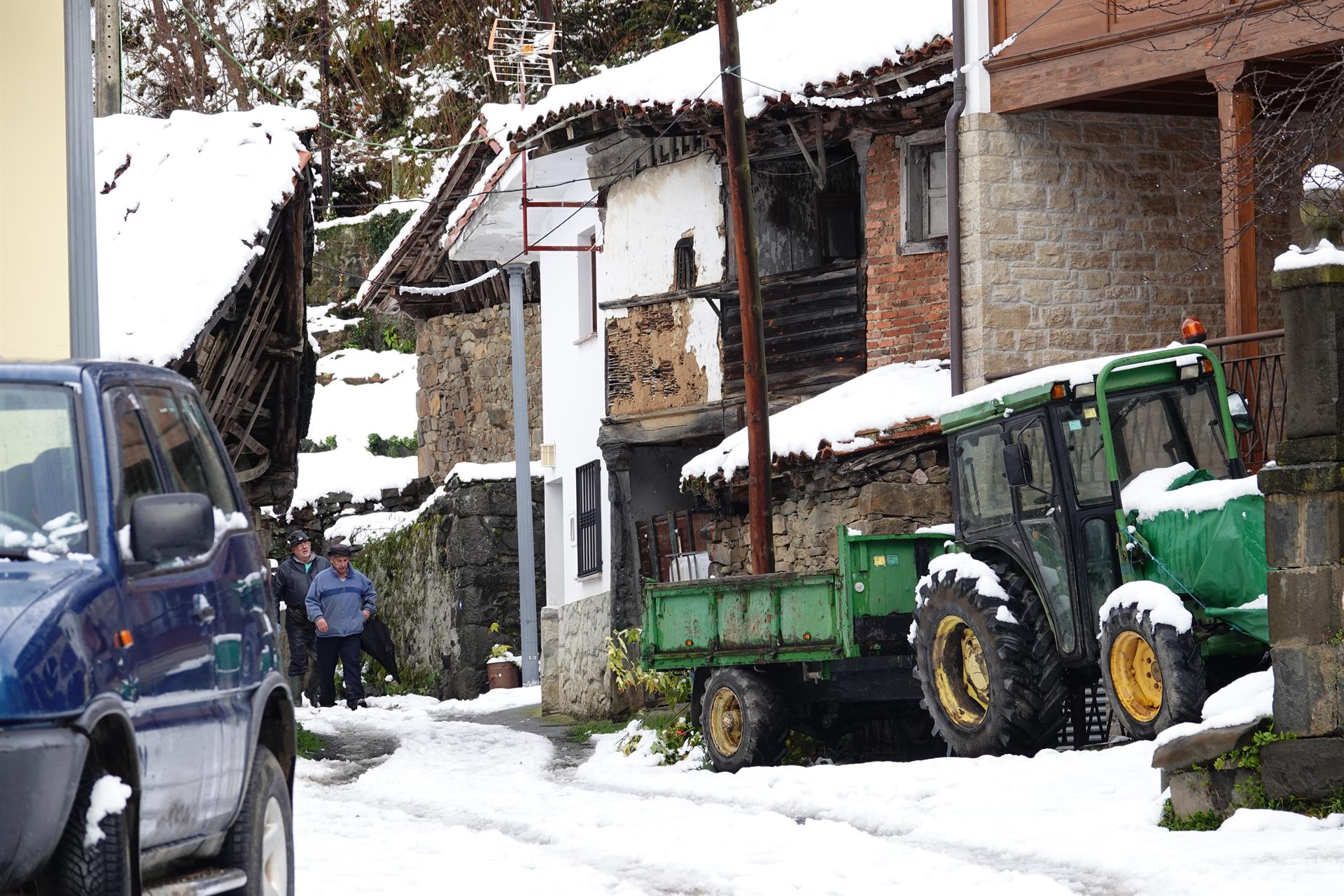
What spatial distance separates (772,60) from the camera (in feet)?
69.1

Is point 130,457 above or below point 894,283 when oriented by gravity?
below

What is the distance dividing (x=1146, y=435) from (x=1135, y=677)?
1.67 metres

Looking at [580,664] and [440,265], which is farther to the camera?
[440,265]

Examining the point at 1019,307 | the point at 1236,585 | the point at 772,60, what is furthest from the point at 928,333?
the point at 1236,585

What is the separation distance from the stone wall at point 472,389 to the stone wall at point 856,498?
13150 mm

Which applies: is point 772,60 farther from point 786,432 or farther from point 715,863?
point 715,863

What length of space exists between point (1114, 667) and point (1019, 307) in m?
8.03

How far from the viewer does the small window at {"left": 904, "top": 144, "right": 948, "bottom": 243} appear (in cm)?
2047

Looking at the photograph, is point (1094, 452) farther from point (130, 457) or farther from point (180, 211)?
point (180, 211)

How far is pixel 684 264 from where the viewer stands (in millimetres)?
23219

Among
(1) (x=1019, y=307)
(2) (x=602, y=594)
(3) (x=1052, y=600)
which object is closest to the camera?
(3) (x=1052, y=600)

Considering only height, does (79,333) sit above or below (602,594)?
above

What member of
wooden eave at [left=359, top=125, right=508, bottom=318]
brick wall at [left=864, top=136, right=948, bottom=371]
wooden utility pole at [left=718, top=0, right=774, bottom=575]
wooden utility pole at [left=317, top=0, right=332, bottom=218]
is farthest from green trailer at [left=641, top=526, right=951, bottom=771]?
wooden utility pole at [left=317, top=0, right=332, bottom=218]

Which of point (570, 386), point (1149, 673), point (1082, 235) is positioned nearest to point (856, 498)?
point (1082, 235)
